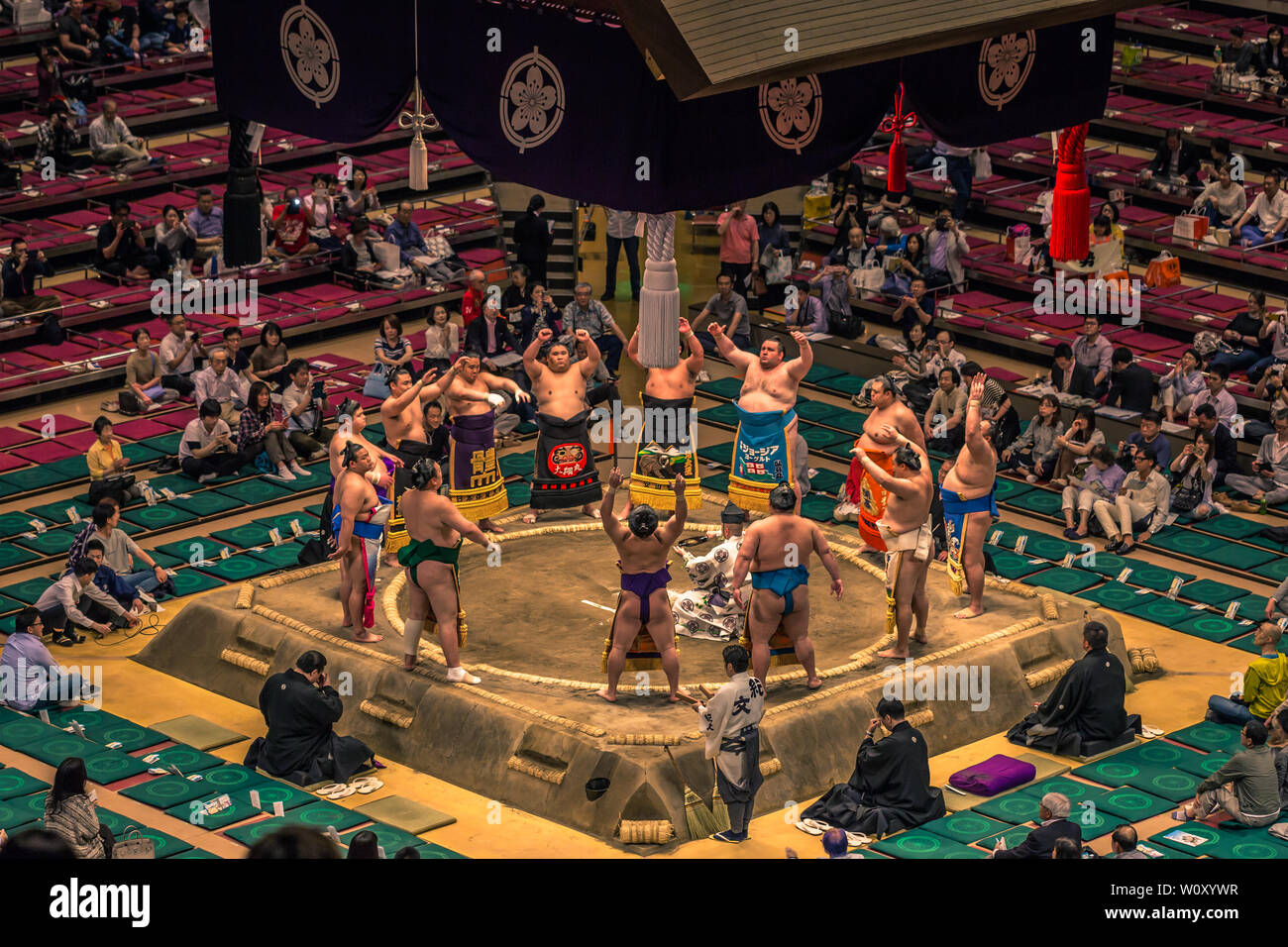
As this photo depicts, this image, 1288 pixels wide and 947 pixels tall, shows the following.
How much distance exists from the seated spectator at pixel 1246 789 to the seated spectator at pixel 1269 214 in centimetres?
777

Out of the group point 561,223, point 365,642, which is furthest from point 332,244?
point 365,642

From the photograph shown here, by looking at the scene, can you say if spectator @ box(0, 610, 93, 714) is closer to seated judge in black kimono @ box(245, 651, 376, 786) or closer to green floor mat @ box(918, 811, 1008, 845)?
seated judge in black kimono @ box(245, 651, 376, 786)

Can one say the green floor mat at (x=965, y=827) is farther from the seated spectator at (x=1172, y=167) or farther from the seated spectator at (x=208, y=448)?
the seated spectator at (x=1172, y=167)

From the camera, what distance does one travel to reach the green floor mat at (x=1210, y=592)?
1240cm

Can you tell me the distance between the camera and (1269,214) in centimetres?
1656

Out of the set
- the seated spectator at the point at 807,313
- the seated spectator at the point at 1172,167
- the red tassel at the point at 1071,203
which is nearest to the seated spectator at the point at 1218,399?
the red tassel at the point at 1071,203

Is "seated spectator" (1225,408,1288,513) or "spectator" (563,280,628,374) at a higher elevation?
"spectator" (563,280,628,374)

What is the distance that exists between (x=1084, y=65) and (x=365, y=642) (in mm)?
5034

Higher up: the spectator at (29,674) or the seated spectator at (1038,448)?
the seated spectator at (1038,448)

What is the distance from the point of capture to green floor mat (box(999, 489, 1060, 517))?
13664mm

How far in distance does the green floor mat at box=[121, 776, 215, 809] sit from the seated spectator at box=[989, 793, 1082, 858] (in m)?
3.85

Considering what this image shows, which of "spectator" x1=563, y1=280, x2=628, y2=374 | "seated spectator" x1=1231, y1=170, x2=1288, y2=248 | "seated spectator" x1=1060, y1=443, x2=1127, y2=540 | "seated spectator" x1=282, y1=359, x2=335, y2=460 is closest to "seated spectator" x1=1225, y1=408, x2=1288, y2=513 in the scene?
"seated spectator" x1=1060, y1=443, x2=1127, y2=540

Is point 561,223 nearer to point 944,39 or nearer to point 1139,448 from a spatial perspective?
point 1139,448

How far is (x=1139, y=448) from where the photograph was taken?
13.2 m
